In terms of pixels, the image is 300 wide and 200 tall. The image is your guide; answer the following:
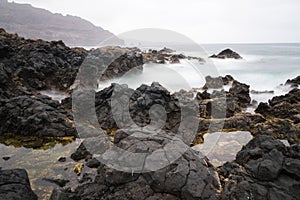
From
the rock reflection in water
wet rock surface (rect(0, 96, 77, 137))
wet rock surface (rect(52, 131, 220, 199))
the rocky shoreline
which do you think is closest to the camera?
wet rock surface (rect(52, 131, 220, 199))

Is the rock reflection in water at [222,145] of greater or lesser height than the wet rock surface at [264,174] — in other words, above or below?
below

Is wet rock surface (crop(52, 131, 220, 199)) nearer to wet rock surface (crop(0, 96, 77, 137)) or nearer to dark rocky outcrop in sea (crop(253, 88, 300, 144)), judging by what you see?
wet rock surface (crop(0, 96, 77, 137))

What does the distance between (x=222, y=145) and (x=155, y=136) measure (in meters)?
4.81

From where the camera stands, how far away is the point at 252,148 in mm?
7941

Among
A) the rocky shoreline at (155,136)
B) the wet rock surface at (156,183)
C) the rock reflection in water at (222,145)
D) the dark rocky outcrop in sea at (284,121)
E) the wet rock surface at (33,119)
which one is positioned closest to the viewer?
the wet rock surface at (156,183)

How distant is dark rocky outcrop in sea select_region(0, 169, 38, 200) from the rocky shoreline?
0.03 meters

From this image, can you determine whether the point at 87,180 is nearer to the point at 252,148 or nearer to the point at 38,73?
the point at 252,148

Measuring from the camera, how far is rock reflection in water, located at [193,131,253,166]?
33.9 feet

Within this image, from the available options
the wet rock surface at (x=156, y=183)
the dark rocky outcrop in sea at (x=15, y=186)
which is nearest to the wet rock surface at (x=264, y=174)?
the wet rock surface at (x=156, y=183)

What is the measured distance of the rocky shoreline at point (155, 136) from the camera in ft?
21.6

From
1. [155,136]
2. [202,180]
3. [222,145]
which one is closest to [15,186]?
[155,136]

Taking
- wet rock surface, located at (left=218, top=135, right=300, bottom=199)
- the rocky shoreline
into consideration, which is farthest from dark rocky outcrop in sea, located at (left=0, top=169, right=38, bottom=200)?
wet rock surface, located at (left=218, top=135, right=300, bottom=199)

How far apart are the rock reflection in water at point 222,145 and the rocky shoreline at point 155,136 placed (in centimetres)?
45

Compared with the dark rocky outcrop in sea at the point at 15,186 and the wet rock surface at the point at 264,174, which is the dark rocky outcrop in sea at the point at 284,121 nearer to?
the wet rock surface at the point at 264,174
